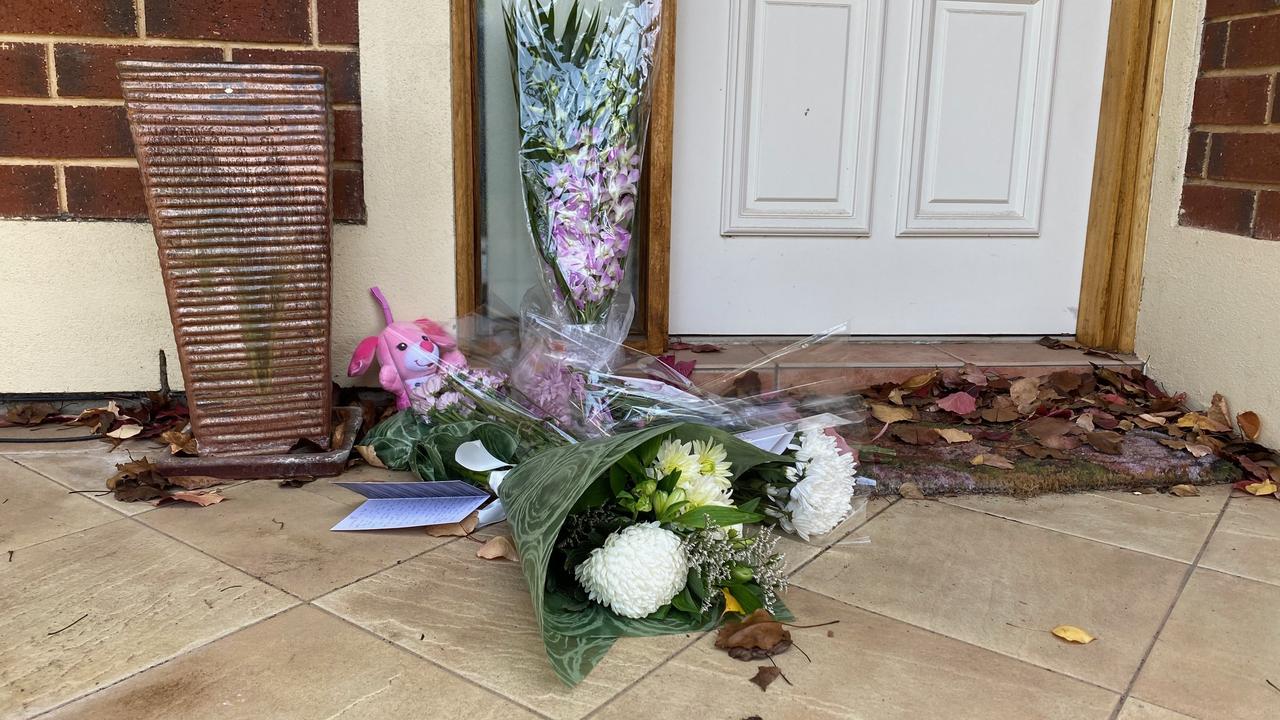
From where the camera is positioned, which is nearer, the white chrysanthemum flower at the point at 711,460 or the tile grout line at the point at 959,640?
the tile grout line at the point at 959,640

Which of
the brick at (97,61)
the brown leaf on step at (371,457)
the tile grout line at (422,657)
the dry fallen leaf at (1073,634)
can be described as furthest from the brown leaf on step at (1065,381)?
the brick at (97,61)

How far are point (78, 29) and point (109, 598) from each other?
4.00ft

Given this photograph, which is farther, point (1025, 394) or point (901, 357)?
point (901, 357)

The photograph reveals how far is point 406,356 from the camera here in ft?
6.67

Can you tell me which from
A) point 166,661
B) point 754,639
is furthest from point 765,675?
point 166,661

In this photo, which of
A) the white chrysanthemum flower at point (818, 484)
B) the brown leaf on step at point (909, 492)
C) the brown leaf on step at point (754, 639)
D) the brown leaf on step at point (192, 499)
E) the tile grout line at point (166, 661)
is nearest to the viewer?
the tile grout line at point (166, 661)

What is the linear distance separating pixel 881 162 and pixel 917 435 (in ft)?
2.36

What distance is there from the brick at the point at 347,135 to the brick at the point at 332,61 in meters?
0.03

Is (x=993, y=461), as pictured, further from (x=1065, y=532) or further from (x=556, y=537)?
(x=556, y=537)

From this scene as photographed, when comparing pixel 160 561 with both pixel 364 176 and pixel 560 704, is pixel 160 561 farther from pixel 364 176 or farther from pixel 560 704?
pixel 364 176

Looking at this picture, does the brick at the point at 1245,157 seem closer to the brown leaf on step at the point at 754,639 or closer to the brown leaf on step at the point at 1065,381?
the brown leaf on step at the point at 1065,381

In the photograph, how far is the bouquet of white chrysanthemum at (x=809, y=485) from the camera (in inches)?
60.7

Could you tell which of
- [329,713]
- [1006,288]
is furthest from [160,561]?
[1006,288]

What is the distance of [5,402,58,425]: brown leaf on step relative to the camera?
2148mm
